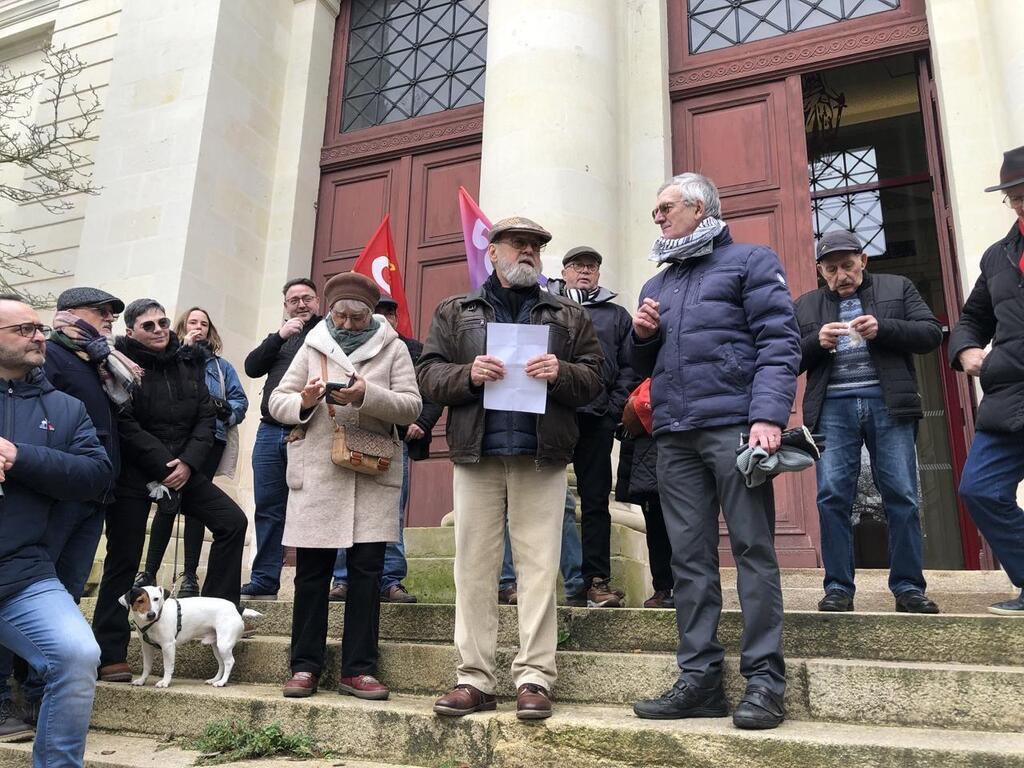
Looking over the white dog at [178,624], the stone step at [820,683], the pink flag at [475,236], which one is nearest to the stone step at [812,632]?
the stone step at [820,683]

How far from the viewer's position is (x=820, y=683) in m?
3.37

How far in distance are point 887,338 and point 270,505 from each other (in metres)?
3.77

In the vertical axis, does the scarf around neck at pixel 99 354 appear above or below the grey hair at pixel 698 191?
below

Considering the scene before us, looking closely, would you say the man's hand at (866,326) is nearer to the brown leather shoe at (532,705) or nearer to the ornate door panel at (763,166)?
the brown leather shoe at (532,705)

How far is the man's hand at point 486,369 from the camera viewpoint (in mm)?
3615

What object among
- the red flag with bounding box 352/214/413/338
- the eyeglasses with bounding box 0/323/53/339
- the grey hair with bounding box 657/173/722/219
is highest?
the red flag with bounding box 352/214/413/338

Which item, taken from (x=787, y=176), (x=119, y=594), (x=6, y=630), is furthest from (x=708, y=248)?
(x=787, y=176)

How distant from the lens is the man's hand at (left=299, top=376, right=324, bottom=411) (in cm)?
394

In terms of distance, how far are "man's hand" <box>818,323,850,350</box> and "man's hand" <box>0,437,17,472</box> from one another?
3623 mm

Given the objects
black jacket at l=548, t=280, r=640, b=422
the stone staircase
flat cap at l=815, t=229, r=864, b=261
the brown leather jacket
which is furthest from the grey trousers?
flat cap at l=815, t=229, r=864, b=261

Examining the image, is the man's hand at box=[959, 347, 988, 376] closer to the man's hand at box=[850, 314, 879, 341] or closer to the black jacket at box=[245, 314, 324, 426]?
the man's hand at box=[850, 314, 879, 341]

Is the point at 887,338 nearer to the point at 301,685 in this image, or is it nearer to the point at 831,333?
the point at 831,333

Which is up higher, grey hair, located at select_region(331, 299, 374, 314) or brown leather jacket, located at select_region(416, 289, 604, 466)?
grey hair, located at select_region(331, 299, 374, 314)

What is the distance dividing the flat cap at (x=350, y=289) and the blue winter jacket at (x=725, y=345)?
140 cm
